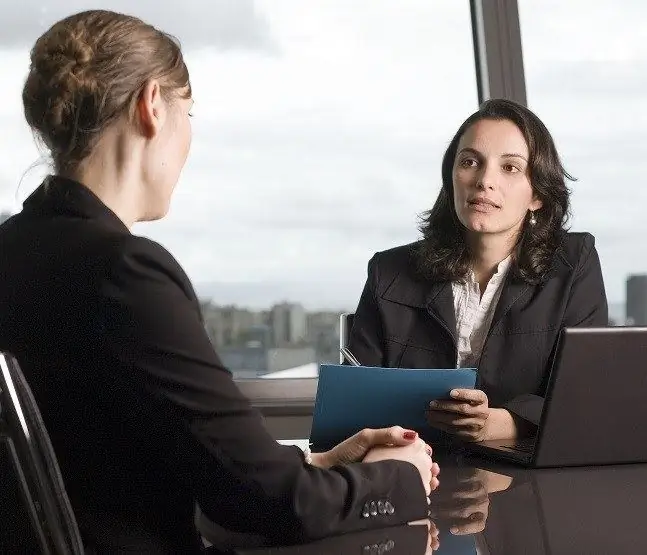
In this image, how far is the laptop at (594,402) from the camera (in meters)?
1.67

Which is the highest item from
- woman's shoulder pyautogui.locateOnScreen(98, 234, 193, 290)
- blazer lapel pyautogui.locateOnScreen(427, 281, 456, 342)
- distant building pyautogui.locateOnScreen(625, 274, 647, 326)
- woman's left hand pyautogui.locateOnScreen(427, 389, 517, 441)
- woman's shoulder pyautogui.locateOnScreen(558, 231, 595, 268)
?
woman's shoulder pyautogui.locateOnScreen(98, 234, 193, 290)

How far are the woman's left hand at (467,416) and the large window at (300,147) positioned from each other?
183 centimetres

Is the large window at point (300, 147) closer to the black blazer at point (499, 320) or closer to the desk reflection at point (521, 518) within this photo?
the black blazer at point (499, 320)

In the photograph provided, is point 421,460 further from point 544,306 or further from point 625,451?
point 544,306

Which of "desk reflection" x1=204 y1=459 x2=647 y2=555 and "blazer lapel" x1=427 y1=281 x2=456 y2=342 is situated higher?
"blazer lapel" x1=427 y1=281 x2=456 y2=342

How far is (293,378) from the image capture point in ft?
12.9

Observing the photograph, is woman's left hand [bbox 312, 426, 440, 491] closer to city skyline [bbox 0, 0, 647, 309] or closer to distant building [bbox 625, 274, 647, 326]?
city skyline [bbox 0, 0, 647, 309]

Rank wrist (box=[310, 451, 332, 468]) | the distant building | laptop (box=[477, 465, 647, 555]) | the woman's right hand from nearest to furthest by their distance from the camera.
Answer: laptop (box=[477, 465, 647, 555]), the woman's right hand, wrist (box=[310, 451, 332, 468]), the distant building

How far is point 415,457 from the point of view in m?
1.41

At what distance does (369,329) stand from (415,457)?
119 cm

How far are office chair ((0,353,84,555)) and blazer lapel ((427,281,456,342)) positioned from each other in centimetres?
149

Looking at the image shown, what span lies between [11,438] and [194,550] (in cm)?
28

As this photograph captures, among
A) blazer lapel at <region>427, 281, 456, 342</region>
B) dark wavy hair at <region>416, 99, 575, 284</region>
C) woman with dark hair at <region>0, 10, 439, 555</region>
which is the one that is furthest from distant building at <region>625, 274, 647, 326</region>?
woman with dark hair at <region>0, 10, 439, 555</region>

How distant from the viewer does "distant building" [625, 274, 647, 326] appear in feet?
12.7
